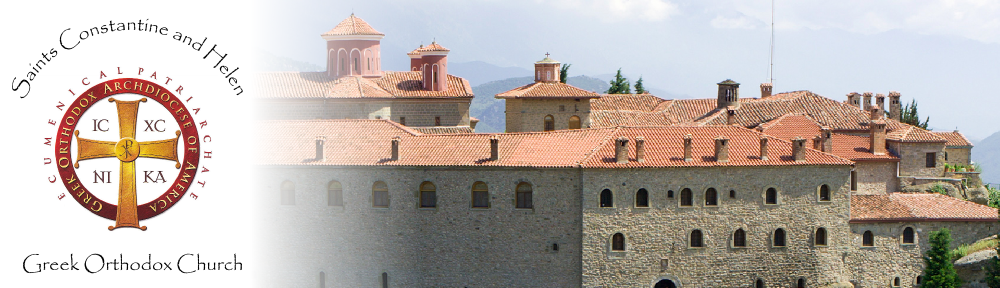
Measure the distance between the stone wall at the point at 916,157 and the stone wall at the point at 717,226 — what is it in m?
10.1

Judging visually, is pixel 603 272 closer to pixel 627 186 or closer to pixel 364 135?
pixel 627 186

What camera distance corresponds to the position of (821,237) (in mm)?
36344

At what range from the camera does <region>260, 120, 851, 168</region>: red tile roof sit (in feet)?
113

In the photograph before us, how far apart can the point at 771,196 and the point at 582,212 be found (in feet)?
21.6

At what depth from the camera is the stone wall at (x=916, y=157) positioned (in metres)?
44.9

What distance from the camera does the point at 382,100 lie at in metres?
47.0

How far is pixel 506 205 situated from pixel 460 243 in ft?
6.88

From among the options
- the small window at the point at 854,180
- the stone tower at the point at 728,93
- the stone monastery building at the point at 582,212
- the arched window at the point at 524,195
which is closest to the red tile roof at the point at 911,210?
the stone monastery building at the point at 582,212

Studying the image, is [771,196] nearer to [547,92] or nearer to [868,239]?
[868,239]

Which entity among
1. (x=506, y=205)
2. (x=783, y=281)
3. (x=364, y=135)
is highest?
Result: (x=364, y=135)

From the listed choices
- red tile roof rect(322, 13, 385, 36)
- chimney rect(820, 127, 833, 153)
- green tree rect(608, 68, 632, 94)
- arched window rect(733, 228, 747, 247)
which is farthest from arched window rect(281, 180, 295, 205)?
green tree rect(608, 68, 632, 94)

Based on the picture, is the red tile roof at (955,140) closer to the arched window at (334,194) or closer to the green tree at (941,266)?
the green tree at (941,266)

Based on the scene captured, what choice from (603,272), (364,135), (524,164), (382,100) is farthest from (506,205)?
(382,100)

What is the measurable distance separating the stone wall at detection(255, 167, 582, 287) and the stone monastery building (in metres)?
0.05
